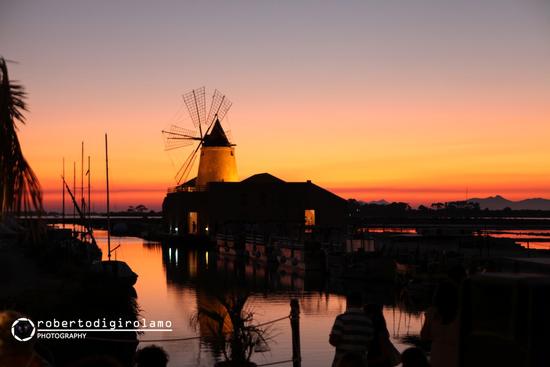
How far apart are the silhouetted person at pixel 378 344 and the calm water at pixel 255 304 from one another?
8807 millimetres

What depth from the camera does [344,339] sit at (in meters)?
8.47

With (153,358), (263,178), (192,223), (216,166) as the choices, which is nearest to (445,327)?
(153,358)

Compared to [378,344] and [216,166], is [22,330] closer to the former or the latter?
[378,344]

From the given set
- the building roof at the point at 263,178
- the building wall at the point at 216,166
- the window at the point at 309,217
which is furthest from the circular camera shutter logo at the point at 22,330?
the building wall at the point at 216,166

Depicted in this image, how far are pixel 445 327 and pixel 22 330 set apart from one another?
443 centimetres

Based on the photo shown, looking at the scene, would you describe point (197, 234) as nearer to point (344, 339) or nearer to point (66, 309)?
point (66, 309)

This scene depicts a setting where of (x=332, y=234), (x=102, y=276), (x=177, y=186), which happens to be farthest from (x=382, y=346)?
(x=177, y=186)

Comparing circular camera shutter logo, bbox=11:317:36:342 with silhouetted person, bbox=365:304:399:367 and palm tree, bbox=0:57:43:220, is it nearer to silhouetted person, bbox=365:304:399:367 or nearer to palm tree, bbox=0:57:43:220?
palm tree, bbox=0:57:43:220

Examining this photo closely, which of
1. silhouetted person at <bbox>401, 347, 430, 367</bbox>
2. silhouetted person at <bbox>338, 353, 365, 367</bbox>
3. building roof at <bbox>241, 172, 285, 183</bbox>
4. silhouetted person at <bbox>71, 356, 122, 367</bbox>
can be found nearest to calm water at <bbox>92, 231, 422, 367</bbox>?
silhouetted person at <bbox>401, 347, 430, 367</bbox>

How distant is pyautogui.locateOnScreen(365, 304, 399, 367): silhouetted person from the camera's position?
905 centimetres

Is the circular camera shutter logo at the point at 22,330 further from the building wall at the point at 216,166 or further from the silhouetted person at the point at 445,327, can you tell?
the building wall at the point at 216,166

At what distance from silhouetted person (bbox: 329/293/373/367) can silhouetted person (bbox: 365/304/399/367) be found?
0.46 meters

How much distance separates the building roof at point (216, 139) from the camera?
300ft

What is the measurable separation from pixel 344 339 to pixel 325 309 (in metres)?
26.3
